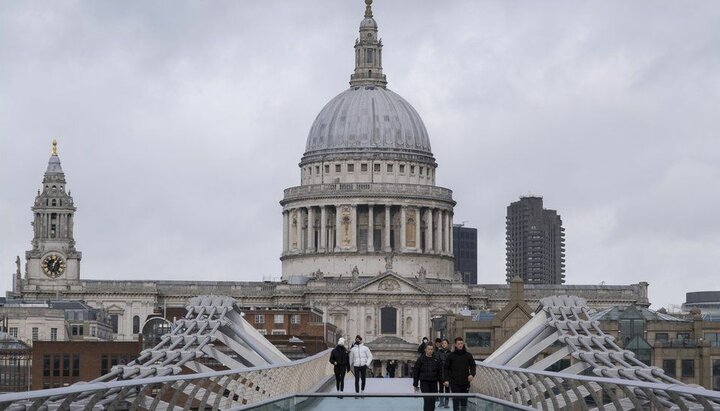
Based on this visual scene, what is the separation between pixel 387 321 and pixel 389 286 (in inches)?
123

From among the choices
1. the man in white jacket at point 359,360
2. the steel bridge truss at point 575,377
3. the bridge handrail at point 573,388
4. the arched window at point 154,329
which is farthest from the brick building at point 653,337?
the bridge handrail at point 573,388

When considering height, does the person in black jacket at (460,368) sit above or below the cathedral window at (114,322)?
below

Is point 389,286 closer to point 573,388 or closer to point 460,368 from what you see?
point 460,368

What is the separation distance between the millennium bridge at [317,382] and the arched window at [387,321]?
12754 cm

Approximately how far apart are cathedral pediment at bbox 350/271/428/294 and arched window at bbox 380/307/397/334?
1.87m

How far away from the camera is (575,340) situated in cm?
5088

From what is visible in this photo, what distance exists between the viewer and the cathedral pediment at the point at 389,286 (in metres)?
198

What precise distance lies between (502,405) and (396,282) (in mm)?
162041

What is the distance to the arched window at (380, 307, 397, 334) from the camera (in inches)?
7840

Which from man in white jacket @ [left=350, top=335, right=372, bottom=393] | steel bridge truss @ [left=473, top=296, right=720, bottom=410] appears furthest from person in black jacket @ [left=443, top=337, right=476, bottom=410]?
man in white jacket @ [left=350, top=335, right=372, bottom=393]

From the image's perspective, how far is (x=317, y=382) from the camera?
6269 centimetres

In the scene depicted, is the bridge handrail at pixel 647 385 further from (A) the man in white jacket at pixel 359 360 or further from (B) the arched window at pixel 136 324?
(B) the arched window at pixel 136 324

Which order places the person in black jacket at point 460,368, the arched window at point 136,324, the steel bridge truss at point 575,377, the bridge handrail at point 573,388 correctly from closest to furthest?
1. the bridge handrail at point 573,388
2. the steel bridge truss at point 575,377
3. the person in black jacket at point 460,368
4. the arched window at point 136,324

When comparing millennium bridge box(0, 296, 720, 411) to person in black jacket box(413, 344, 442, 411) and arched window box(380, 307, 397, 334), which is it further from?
arched window box(380, 307, 397, 334)
